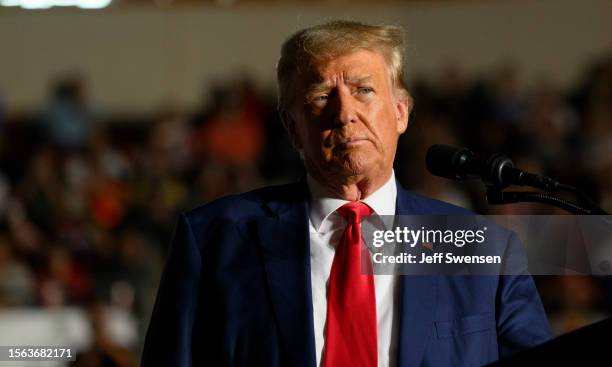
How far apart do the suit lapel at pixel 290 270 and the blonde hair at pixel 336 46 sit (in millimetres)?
→ 214

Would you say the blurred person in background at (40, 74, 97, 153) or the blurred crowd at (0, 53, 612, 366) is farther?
Answer: the blurred person in background at (40, 74, 97, 153)

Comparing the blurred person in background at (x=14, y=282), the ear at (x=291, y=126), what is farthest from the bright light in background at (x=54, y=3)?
the ear at (x=291, y=126)

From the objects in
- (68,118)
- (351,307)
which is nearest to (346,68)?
(351,307)

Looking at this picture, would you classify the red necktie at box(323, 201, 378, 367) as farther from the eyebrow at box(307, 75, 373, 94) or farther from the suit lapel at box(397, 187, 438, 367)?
the eyebrow at box(307, 75, 373, 94)

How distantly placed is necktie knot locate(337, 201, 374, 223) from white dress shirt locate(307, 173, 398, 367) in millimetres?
11

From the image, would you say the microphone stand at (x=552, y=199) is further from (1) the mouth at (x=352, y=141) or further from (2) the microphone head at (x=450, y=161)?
(1) the mouth at (x=352, y=141)

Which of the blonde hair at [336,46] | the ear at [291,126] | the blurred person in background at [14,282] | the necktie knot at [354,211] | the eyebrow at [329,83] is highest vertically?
the blonde hair at [336,46]

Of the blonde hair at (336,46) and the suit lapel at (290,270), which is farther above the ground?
the blonde hair at (336,46)

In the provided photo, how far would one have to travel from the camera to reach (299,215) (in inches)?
93.0

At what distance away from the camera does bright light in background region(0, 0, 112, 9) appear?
8016mm

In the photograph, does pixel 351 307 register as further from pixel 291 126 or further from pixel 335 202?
pixel 291 126

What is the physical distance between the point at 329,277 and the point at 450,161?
0.32 meters

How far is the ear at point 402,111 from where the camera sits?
7.88 ft

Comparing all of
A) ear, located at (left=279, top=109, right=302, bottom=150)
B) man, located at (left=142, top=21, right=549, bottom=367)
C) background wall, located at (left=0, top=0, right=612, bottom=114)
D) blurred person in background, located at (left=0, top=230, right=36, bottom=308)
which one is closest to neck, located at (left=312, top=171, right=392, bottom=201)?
man, located at (left=142, top=21, right=549, bottom=367)
